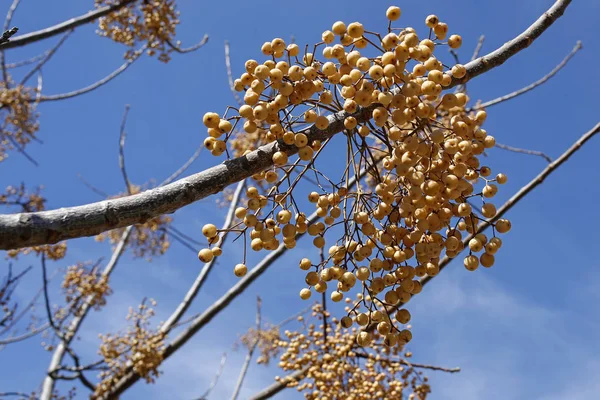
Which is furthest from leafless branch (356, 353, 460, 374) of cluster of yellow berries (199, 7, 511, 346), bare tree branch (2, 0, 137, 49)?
bare tree branch (2, 0, 137, 49)

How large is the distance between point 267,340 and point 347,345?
337 centimetres

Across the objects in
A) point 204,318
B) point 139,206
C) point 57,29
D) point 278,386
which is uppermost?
point 57,29

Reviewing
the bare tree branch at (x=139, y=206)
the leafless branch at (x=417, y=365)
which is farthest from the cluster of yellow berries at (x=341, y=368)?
the bare tree branch at (x=139, y=206)

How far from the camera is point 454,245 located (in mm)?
1685

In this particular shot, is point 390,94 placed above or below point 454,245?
above

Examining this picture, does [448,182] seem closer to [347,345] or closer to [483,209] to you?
[483,209]

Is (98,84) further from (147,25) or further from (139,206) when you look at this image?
(139,206)

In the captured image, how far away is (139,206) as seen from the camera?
141 cm

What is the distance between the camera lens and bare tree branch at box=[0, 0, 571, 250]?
1.25 meters

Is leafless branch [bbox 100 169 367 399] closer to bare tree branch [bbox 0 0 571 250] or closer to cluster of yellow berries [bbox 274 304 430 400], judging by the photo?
cluster of yellow berries [bbox 274 304 430 400]

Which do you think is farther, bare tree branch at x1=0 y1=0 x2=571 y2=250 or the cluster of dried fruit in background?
the cluster of dried fruit in background

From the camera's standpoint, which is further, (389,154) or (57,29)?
(57,29)

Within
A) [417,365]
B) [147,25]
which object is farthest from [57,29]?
[417,365]

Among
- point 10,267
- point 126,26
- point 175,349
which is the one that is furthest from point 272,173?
point 126,26
